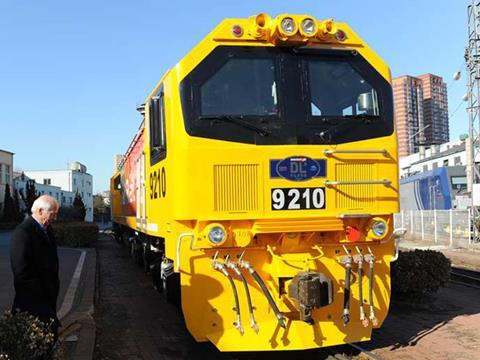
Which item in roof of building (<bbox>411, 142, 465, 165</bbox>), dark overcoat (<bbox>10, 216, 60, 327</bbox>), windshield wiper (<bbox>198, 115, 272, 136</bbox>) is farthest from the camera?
roof of building (<bbox>411, 142, 465, 165</bbox>)

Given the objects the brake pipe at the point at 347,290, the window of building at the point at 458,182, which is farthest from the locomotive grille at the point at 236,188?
the window of building at the point at 458,182

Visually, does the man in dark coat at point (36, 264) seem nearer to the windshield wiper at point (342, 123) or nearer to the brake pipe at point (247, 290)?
the brake pipe at point (247, 290)

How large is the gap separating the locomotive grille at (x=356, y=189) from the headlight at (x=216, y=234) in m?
1.27

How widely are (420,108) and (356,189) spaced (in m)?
43.9

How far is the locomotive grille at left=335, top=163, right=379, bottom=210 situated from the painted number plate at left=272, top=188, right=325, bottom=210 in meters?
0.21

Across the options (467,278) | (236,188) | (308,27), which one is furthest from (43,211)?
(467,278)

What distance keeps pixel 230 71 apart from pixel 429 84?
4796 cm

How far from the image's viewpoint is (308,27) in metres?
5.60

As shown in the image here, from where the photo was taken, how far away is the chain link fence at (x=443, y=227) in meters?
22.1

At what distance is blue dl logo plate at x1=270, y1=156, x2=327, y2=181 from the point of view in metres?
5.43

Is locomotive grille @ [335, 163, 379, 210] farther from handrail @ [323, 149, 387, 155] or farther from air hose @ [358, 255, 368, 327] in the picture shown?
air hose @ [358, 255, 368, 327]

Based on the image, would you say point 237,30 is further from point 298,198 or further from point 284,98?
point 298,198

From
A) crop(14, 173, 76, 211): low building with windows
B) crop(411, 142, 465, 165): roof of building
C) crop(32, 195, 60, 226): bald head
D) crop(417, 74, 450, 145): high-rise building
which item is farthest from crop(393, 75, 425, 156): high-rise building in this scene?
crop(14, 173, 76, 211): low building with windows

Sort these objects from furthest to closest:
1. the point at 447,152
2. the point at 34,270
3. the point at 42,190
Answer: the point at 42,190, the point at 447,152, the point at 34,270
